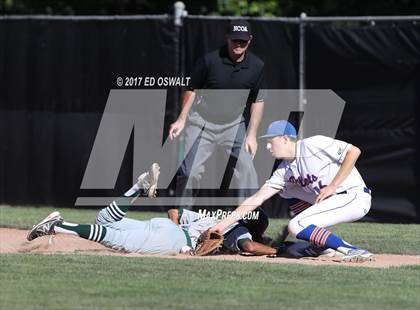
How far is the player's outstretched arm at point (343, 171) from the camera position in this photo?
826cm

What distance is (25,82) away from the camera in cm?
1361

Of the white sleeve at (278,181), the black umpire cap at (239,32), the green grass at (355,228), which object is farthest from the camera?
the black umpire cap at (239,32)

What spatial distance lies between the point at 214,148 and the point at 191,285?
12.8 ft

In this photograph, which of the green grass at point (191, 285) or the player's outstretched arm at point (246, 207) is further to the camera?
the player's outstretched arm at point (246, 207)

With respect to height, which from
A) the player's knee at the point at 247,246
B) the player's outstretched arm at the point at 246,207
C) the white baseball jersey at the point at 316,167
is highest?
the white baseball jersey at the point at 316,167

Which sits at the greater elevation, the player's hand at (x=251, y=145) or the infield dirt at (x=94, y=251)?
the player's hand at (x=251, y=145)

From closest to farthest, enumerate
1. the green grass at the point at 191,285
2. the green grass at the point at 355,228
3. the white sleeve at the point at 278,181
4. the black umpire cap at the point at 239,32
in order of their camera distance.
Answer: the green grass at the point at 191,285, the white sleeve at the point at 278,181, the green grass at the point at 355,228, the black umpire cap at the point at 239,32

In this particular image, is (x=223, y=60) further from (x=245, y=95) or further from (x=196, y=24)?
(x=196, y=24)

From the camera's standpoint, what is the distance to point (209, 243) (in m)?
8.60

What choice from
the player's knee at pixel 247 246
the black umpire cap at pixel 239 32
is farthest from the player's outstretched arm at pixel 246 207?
the black umpire cap at pixel 239 32

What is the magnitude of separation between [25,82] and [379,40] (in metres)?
4.94

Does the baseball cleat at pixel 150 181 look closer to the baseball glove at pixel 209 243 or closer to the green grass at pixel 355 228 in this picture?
the baseball glove at pixel 209 243

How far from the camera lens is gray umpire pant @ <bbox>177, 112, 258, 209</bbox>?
401 inches

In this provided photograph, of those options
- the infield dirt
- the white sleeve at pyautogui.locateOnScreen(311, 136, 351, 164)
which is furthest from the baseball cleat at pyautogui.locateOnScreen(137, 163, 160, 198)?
the white sleeve at pyautogui.locateOnScreen(311, 136, 351, 164)
